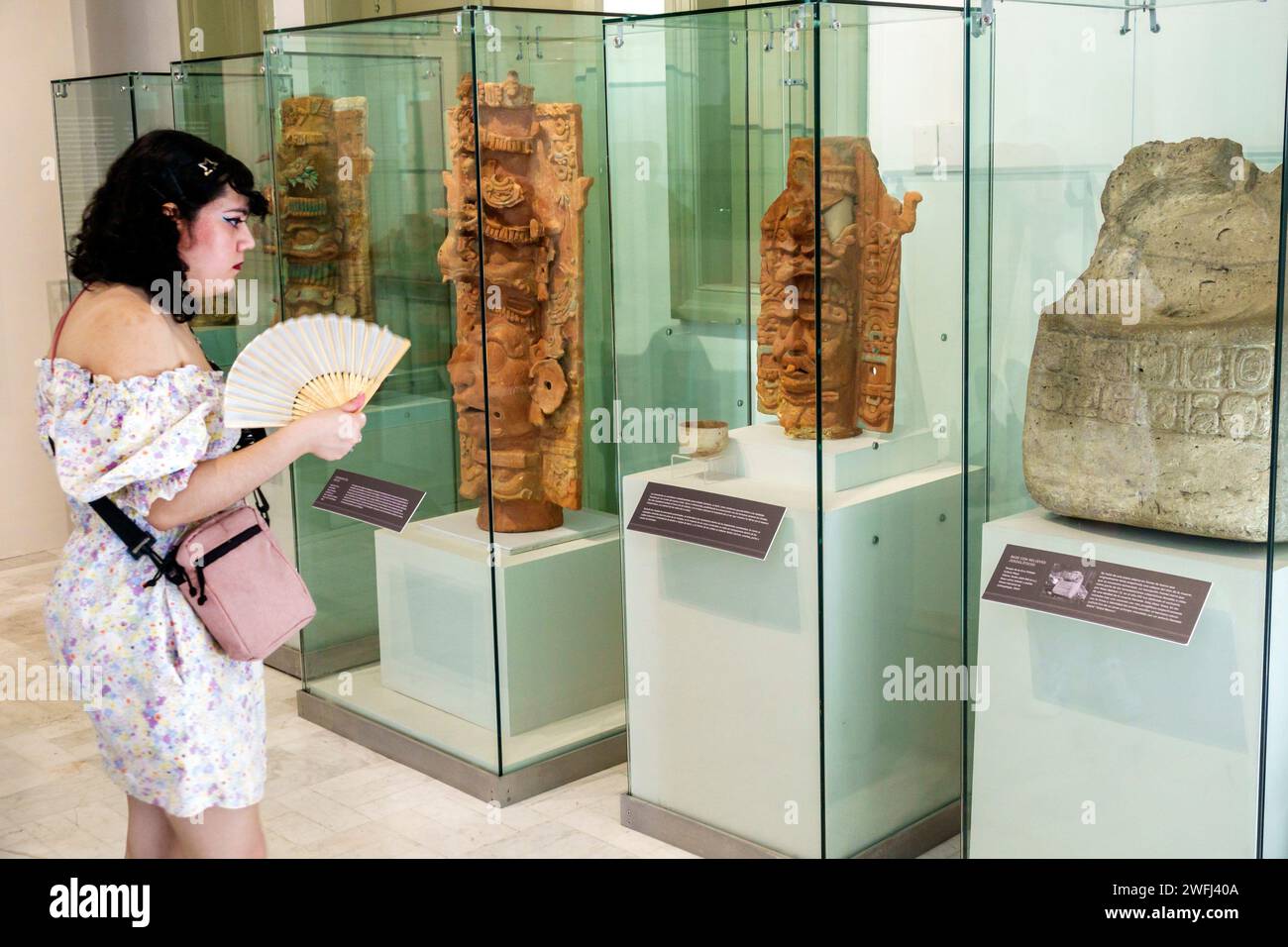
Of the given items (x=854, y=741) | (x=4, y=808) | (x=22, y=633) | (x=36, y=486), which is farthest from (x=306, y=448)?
(x=36, y=486)

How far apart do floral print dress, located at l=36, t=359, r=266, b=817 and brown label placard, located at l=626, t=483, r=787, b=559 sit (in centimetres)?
133

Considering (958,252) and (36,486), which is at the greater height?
(958,252)

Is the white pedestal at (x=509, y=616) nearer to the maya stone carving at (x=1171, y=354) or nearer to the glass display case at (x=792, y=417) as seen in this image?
the glass display case at (x=792, y=417)

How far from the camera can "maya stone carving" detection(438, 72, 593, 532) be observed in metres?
4.05

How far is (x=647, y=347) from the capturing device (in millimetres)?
Answer: 3771

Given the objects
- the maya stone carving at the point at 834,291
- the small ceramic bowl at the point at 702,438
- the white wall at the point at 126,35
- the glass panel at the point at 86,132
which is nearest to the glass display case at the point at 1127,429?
the maya stone carving at the point at 834,291

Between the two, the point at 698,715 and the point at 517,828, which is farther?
the point at 517,828

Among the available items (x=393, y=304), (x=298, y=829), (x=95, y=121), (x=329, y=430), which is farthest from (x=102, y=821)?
(x=95, y=121)

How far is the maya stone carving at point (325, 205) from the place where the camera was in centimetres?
445

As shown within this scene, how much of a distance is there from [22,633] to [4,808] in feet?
6.46

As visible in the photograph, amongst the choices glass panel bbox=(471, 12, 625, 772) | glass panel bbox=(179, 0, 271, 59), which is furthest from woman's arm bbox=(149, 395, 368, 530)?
glass panel bbox=(179, 0, 271, 59)

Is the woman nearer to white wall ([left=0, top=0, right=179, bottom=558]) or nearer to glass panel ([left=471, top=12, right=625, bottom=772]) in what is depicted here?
glass panel ([left=471, top=12, right=625, bottom=772])

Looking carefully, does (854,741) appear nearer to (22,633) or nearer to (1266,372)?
(1266,372)

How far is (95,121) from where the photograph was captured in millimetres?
6395
